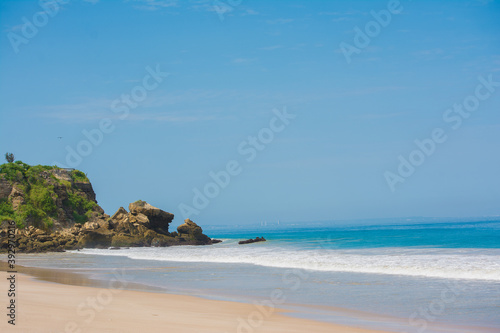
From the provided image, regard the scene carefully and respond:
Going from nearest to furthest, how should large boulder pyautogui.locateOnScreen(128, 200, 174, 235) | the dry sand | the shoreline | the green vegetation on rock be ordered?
1. the dry sand
2. the shoreline
3. the green vegetation on rock
4. large boulder pyautogui.locateOnScreen(128, 200, 174, 235)

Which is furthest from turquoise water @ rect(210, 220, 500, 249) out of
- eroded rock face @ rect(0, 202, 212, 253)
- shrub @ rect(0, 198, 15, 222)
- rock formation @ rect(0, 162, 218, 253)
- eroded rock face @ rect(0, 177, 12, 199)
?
eroded rock face @ rect(0, 177, 12, 199)

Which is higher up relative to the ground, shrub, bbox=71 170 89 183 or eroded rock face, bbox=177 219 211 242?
shrub, bbox=71 170 89 183

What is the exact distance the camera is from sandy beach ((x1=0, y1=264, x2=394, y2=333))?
29.9 ft

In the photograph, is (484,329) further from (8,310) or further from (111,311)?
(8,310)

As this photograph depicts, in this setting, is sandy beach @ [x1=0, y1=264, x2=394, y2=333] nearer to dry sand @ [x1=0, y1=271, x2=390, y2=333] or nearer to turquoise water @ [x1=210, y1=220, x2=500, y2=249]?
dry sand @ [x1=0, y1=271, x2=390, y2=333]

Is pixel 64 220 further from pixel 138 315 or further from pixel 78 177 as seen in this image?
pixel 138 315

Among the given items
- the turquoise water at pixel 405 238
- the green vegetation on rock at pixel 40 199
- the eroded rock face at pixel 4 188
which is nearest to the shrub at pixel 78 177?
the green vegetation on rock at pixel 40 199

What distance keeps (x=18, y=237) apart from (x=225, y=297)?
38.2 metres

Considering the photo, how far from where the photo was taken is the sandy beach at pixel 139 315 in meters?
9.11

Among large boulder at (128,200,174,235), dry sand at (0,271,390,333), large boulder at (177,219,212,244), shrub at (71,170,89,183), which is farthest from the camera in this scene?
shrub at (71,170,89,183)

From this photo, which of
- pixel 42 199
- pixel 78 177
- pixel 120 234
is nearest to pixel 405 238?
pixel 120 234

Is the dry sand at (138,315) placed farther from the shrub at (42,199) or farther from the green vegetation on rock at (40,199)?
the shrub at (42,199)

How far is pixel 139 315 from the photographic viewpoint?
10.6m

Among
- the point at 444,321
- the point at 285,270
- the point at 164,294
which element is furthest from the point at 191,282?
the point at 444,321
